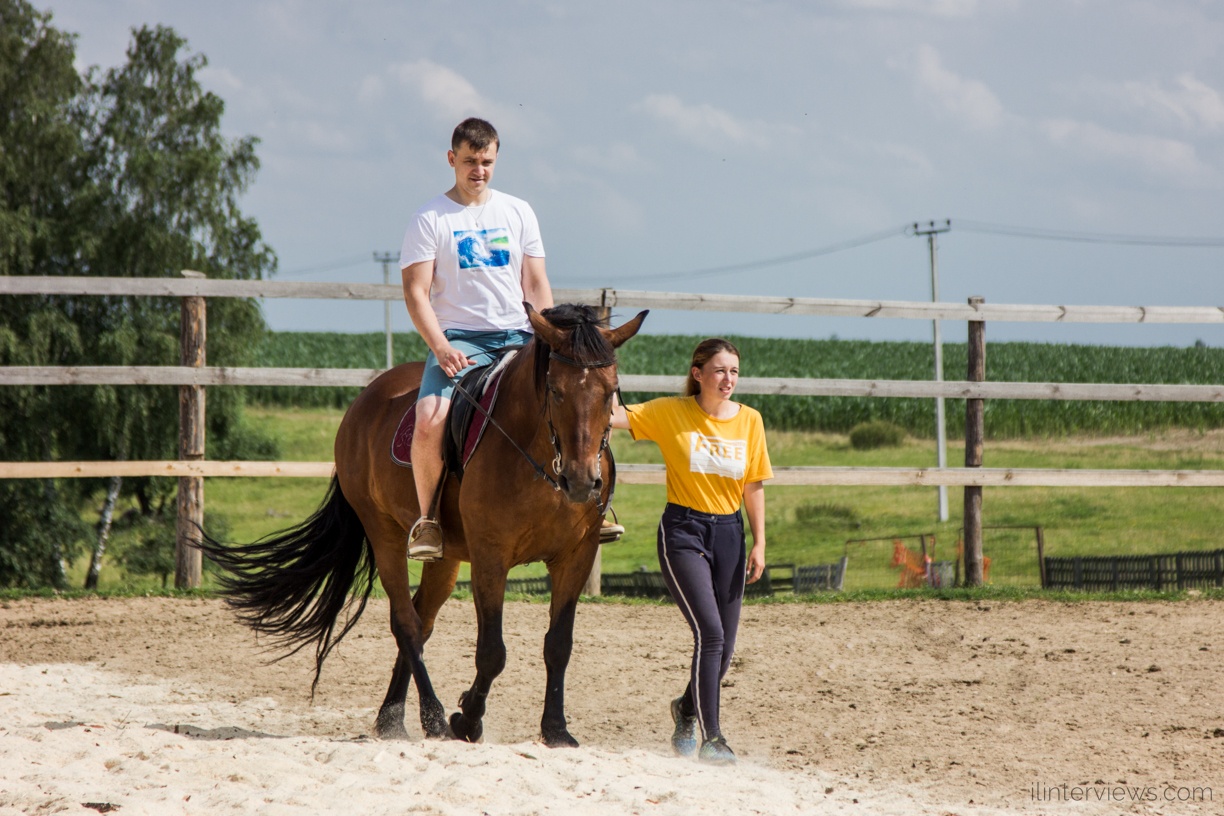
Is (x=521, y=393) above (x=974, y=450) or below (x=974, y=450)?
above

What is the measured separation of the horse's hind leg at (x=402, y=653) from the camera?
430 cm

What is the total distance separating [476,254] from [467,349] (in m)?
0.40

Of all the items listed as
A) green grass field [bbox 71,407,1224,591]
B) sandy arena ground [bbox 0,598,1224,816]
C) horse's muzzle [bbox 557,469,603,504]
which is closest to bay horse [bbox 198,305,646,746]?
horse's muzzle [bbox 557,469,603,504]

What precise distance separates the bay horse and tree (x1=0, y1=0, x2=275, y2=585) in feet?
31.3

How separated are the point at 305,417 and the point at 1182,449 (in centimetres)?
2743

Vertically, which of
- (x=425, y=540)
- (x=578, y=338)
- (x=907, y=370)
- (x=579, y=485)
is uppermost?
(x=907, y=370)

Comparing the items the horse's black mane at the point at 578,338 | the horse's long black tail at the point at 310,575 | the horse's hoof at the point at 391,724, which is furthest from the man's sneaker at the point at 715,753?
the horse's long black tail at the point at 310,575

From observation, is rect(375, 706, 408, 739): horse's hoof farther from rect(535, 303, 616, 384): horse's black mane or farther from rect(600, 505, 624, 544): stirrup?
rect(535, 303, 616, 384): horse's black mane

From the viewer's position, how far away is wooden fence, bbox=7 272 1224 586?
7770 millimetres

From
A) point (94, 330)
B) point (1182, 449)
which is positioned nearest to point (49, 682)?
point (94, 330)

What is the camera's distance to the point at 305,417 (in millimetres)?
35969

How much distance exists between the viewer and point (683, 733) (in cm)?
414

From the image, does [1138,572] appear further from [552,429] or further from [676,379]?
[552,429]

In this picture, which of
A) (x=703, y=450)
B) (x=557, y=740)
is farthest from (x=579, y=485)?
(x=557, y=740)
